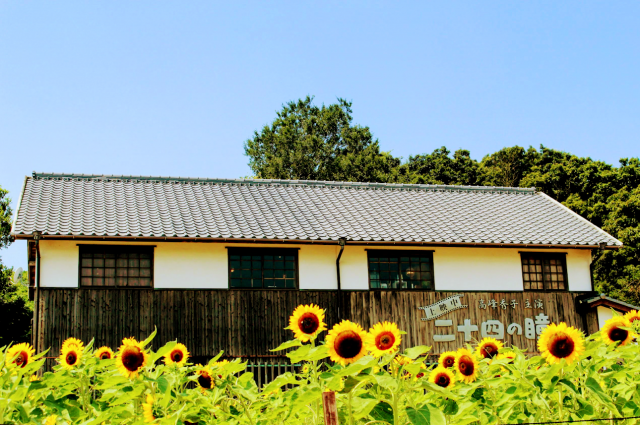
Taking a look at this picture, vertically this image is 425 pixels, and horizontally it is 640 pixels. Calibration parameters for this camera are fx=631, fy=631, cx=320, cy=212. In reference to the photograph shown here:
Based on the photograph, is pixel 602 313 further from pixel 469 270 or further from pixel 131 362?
pixel 131 362

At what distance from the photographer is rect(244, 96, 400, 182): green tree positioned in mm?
34375

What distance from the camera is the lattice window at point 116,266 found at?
11641mm

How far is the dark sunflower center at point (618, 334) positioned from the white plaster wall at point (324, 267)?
9.52 metres

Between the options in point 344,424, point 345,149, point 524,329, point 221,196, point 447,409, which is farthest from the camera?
point 345,149

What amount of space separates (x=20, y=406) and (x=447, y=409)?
67.8 inches

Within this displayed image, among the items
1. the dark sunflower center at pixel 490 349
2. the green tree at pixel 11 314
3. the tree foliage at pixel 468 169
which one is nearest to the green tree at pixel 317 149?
the tree foliage at pixel 468 169

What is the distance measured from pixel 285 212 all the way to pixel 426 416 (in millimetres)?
11972

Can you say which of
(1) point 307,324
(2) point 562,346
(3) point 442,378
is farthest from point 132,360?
(2) point 562,346

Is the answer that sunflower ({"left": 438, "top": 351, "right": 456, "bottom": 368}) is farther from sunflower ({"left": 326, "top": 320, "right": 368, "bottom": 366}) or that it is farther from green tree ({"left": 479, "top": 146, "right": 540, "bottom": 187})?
green tree ({"left": 479, "top": 146, "right": 540, "bottom": 187})

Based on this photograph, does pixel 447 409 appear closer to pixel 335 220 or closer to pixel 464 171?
pixel 335 220

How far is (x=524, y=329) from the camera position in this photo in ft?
44.0

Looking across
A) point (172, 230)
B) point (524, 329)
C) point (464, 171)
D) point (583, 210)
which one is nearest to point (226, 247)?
point (172, 230)

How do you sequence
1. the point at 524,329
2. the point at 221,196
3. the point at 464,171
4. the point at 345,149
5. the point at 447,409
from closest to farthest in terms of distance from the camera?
the point at 447,409, the point at 524,329, the point at 221,196, the point at 464,171, the point at 345,149

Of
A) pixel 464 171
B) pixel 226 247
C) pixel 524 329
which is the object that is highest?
pixel 464 171
